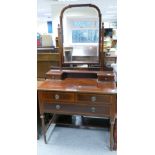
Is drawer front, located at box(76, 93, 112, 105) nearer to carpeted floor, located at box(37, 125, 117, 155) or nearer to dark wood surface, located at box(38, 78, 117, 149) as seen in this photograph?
dark wood surface, located at box(38, 78, 117, 149)

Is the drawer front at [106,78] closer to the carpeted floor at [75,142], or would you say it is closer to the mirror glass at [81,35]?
the mirror glass at [81,35]

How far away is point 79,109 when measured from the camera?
1794mm

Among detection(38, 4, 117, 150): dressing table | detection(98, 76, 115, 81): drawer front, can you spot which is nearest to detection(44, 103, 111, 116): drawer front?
detection(38, 4, 117, 150): dressing table

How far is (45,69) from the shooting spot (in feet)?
7.98

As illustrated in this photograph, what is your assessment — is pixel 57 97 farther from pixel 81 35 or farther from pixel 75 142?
pixel 81 35

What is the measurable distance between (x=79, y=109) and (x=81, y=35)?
78 centimetres

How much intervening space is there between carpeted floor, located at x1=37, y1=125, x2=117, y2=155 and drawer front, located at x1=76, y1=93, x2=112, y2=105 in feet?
1.59

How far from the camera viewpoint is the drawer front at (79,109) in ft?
5.75

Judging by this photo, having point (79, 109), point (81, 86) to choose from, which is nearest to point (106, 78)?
point (81, 86)

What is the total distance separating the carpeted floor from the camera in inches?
72.9
